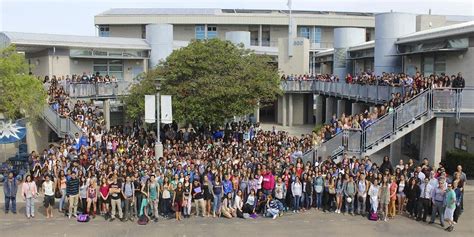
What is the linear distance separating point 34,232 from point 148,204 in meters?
3.26

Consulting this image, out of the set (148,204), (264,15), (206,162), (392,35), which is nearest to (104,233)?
(148,204)

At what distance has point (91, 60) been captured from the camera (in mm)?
35656

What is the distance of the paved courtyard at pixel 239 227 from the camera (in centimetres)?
1423

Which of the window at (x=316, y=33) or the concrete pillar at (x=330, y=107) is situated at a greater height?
the window at (x=316, y=33)

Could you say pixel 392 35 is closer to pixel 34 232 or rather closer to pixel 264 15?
pixel 34 232

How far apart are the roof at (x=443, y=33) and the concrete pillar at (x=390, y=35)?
664 mm

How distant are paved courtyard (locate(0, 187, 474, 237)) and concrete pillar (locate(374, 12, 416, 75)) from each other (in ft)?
51.9

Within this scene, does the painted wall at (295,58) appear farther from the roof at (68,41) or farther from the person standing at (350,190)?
the person standing at (350,190)

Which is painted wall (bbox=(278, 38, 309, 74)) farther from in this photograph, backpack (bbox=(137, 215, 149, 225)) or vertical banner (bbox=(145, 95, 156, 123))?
backpack (bbox=(137, 215, 149, 225))

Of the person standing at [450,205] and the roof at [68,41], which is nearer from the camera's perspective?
the person standing at [450,205]

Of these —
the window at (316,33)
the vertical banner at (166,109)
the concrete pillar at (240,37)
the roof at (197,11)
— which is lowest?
the vertical banner at (166,109)

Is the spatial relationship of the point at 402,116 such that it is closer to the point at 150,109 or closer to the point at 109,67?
the point at 150,109

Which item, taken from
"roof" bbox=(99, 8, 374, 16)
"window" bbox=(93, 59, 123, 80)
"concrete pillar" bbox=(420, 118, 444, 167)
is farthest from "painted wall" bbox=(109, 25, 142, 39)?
"concrete pillar" bbox=(420, 118, 444, 167)

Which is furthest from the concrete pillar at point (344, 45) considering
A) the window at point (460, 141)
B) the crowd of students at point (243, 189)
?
the crowd of students at point (243, 189)
